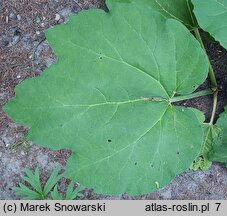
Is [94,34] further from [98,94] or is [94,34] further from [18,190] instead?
[18,190]

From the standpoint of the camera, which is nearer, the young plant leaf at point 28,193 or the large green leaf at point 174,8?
the large green leaf at point 174,8

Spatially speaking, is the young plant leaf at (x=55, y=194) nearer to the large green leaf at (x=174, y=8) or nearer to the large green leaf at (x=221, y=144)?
the large green leaf at (x=221, y=144)

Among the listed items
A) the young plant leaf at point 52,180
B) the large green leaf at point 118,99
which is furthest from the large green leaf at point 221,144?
the young plant leaf at point 52,180

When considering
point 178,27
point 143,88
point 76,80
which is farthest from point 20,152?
point 178,27

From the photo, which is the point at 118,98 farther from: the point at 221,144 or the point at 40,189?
the point at 40,189

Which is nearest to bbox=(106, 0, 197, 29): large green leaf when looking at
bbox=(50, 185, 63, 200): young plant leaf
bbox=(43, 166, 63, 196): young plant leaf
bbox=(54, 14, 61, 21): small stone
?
bbox=(54, 14, 61, 21): small stone

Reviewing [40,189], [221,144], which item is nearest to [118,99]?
[221,144]
